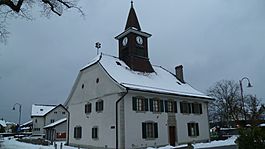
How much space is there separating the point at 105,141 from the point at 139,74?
25.4 feet

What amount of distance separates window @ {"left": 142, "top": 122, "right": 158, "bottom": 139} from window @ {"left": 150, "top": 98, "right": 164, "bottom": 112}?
4.60ft

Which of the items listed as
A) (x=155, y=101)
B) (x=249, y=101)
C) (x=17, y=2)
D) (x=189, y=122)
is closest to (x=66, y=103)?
(x=155, y=101)

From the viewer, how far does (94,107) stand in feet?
82.0

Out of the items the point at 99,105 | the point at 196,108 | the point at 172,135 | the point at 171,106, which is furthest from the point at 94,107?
the point at 196,108

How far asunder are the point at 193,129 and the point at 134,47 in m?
11.2

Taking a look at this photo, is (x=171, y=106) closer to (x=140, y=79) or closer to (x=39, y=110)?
(x=140, y=79)

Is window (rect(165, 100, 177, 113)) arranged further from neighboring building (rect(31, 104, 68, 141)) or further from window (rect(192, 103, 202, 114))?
neighboring building (rect(31, 104, 68, 141))

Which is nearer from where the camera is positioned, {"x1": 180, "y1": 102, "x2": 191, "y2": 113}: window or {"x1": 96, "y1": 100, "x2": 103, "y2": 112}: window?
{"x1": 96, "y1": 100, "x2": 103, "y2": 112}: window

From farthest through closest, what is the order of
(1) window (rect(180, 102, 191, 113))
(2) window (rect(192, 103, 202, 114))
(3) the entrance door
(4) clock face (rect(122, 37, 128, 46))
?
1. (2) window (rect(192, 103, 202, 114))
2. (4) clock face (rect(122, 37, 128, 46))
3. (1) window (rect(180, 102, 191, 113))
4. (3) the entrance door

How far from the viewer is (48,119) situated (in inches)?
2525

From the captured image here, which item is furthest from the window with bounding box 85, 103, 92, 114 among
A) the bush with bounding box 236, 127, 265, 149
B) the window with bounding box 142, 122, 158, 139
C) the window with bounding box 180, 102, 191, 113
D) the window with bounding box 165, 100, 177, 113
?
the bush with bounding box 236, 127, 265, 149

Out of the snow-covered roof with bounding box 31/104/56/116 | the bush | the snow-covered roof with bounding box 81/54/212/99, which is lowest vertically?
the bush

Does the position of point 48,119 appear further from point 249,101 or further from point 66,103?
point 249,101

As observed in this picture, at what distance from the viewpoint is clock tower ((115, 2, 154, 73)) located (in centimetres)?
2702
